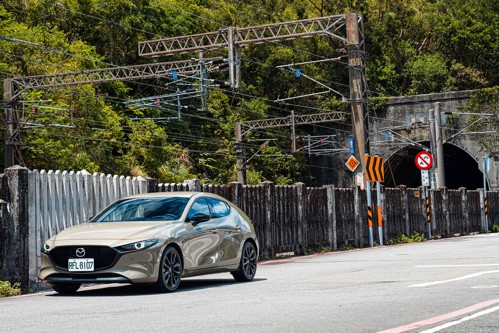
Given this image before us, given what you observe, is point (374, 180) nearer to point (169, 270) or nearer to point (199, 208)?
point (199, 208)

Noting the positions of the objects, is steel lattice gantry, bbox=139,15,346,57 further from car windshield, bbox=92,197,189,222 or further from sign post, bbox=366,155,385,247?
car windshield, bbox=92,197,189,222

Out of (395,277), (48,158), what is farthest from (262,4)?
(395,277)

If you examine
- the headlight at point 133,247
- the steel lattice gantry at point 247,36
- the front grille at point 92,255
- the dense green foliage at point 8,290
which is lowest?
the dense green foliage at point 8,290

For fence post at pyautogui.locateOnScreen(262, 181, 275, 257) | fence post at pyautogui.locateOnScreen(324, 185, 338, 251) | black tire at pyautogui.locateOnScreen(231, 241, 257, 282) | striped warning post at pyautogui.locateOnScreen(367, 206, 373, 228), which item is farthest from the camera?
striped warning post at pyautogui.locateOnScreen(367, 206, 373, 228)

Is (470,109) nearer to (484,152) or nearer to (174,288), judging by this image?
(484,152)

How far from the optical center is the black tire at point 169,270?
13.0m

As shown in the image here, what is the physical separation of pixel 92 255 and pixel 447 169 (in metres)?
74.6

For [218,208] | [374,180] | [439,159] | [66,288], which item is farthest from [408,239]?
[66,288]

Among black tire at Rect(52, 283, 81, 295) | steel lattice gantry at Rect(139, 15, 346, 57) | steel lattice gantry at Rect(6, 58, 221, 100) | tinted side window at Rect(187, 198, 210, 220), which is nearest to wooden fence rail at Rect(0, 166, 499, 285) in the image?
black tire at Rect(52, 283, 81, 295)

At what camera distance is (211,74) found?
72750 mm

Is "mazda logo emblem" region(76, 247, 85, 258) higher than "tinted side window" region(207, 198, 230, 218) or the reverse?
the reverse

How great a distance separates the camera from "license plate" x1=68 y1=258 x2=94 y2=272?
12734 millimetres

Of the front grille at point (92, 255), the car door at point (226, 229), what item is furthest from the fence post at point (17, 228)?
the car door at point (226, 229)

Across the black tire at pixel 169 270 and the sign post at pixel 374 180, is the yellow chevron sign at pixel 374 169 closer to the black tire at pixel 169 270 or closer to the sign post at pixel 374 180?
the sign post at pixel 374 180
